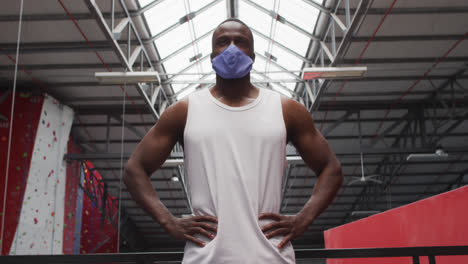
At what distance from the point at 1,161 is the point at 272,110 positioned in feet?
31.8

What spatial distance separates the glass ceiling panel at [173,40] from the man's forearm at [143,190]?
28.3ft

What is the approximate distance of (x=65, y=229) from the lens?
11.1 metres

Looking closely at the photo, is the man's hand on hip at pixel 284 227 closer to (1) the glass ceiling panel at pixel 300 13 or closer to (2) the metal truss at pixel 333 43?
(2) the metal truss at pixel 333 43

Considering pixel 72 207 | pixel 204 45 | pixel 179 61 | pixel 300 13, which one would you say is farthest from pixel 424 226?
pixel 72 207

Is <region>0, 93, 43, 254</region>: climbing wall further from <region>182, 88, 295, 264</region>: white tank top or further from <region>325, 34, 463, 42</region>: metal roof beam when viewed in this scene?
<region>182, 88, 295, 264</region>: white tank top

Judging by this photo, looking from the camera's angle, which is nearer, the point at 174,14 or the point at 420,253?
the point at 420,253

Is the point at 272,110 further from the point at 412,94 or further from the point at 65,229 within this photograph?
the point at 412,94

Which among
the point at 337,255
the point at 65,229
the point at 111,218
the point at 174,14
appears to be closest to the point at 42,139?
the point at 65,229

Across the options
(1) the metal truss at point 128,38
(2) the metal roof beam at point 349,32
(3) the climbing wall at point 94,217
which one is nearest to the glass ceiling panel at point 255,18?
(2) the metal roof beam at point 349,32

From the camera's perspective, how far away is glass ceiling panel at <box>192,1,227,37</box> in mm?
9711

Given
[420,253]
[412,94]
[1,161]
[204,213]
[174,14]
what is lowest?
[420,253]

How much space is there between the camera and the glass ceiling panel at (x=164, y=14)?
8.88 m

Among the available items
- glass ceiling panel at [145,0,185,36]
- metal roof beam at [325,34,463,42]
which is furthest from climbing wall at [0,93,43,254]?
metal roof beam at [325,34,463,42]

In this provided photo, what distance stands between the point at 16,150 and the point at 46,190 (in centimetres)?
105
